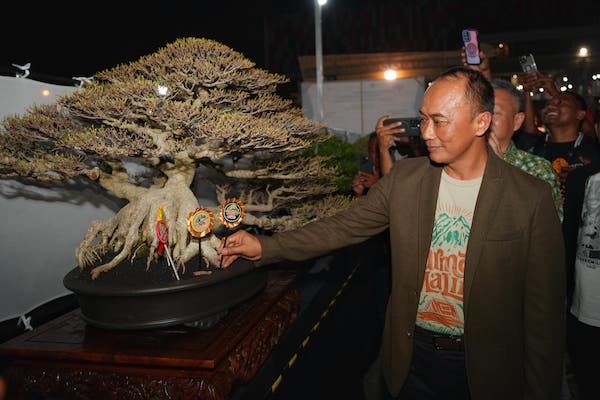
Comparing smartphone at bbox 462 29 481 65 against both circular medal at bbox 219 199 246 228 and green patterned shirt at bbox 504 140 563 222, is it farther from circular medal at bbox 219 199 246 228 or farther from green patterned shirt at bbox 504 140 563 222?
circular medal at bbox 219 199 246 228

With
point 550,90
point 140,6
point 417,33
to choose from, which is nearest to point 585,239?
point 550,90

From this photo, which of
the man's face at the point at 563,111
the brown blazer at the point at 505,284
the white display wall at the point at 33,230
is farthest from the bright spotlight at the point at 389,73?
the brown blazer at the point at 505,284

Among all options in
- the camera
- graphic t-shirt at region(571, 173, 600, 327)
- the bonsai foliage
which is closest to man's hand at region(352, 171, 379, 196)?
the camera

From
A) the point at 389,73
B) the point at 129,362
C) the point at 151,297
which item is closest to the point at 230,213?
the point at 151,297

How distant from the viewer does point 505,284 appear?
1.13 m

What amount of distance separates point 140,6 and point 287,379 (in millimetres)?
1997

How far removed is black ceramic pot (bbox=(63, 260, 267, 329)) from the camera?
1.24m

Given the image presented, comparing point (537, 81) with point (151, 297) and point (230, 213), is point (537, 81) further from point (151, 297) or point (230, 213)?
point (151, 297)

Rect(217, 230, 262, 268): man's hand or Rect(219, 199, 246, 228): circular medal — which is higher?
Rect(219, 199, 246, 228): circular medal

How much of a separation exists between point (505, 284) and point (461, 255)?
5.4 inches

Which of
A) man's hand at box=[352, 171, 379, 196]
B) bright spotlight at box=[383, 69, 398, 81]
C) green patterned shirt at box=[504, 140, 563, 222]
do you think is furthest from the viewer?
bright spotlight at box=[383, 69, 398, 81]

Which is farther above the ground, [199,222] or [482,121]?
[482,121]

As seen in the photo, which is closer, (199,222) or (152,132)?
(199,222)

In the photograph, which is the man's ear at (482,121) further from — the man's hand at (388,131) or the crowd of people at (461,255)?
the man's hand at (388,131)
